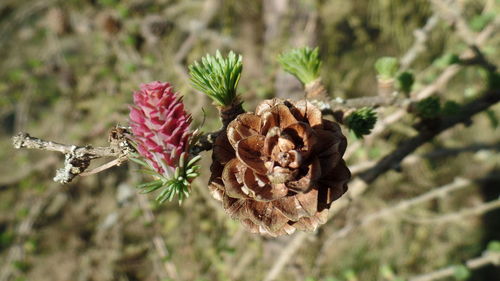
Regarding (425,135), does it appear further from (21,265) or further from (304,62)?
(21,265)

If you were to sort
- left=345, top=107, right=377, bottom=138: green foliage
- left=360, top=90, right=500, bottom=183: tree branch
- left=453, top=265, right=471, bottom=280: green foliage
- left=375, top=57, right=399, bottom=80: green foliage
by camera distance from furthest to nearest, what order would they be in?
1. left=453, top=265, right=471, bottom=280: green foliage
2. left=360, top=90, right=500, bottom=183: tree branch
3. left=375, top=57, right=399, bottom=80: green foliage
4. left=345, top=107, right=377, bottom=138: green foliage

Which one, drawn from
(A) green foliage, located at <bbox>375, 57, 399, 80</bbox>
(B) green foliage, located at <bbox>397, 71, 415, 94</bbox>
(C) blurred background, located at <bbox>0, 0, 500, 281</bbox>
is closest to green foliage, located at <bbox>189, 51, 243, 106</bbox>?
(A) green foliage, located at <bbox>375, 57, 399, 80</bbox>

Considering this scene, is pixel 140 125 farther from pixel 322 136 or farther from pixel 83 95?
pixel 83 95

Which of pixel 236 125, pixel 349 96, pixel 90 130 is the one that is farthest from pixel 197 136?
pixel 349 96

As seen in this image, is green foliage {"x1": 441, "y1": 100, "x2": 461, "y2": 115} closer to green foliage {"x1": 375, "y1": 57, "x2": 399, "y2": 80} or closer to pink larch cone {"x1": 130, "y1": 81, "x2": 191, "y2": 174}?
green foliage {"x1": 375, "y1": 57, "x2": 399, "y2": 80}

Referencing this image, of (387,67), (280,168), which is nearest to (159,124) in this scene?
(280,168)

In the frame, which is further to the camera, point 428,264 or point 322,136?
point 428,264

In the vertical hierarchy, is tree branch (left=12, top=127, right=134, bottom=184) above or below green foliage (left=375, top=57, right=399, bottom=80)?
above
